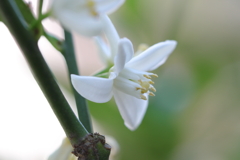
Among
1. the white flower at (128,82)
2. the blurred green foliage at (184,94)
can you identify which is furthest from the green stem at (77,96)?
the blurred green foliage at (184,94)

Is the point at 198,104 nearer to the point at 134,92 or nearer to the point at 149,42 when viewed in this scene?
the point at 149,42

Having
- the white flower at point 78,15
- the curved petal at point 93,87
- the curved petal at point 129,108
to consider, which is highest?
the white flower at point 78,15

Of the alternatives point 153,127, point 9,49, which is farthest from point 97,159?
point 9,49

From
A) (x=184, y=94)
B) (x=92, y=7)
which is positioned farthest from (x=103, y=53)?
(x=184, y=94)

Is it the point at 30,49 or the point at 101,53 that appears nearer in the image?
the point at 30,49

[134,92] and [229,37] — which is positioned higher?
[134,92]

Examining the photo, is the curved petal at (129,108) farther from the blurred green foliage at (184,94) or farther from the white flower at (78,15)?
the blurred green foliage at (184,94)

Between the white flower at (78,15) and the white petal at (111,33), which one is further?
the white petal at (111,33)
